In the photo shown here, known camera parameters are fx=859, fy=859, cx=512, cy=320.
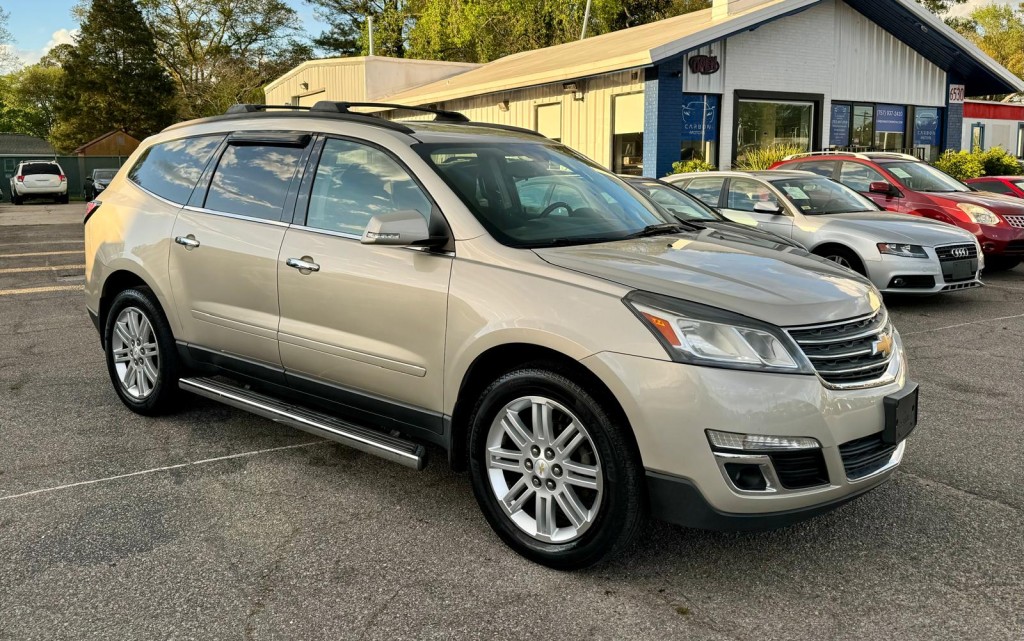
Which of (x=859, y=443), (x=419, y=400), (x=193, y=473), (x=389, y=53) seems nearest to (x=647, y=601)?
(x=859, y=443)

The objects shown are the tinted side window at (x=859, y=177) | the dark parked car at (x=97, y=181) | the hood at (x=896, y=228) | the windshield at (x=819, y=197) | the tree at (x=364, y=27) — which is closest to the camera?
the hood at (x=896, y=228)

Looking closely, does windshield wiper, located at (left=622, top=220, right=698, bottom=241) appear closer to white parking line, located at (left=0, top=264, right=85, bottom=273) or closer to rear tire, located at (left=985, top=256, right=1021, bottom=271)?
rear tire, located at (left=985, top=256, right=1021, bottom=271)

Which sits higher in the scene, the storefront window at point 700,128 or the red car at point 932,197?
the storefront window at point 700,128

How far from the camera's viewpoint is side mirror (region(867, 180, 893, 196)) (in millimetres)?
11250

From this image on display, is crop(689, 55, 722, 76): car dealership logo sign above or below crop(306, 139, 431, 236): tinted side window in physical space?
above

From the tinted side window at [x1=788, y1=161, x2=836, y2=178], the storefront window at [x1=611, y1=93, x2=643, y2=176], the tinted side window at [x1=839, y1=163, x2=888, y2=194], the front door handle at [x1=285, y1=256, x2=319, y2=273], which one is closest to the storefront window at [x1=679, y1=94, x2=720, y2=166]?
the storefront window at [x1=611, y1=93, x2=643, y2=176]

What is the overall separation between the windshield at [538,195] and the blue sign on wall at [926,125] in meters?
18.8

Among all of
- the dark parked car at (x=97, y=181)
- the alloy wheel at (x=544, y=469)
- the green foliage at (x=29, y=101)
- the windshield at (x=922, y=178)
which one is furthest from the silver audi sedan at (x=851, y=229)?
the green foliage at (x=29, y=101)

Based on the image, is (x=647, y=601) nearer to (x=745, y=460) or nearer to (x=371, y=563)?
(x=745, y=460)

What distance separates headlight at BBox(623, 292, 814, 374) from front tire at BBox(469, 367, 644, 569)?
13.9 inches

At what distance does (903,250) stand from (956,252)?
0.55 meters

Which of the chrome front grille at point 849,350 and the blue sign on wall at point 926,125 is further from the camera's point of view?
the blue sign on wall at point 926,125

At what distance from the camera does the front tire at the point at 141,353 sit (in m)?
4.97

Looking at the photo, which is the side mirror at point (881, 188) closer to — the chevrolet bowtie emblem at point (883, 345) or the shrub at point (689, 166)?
the shrub at point (689, 166)
